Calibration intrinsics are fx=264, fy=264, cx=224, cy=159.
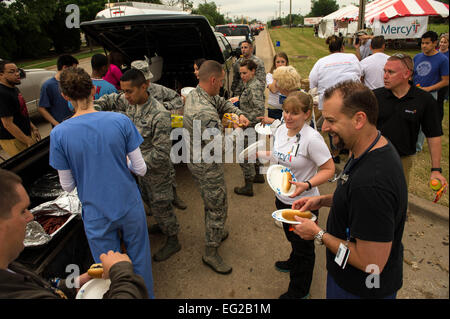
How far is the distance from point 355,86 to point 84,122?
183 centimetres

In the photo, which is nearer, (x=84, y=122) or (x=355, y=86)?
(x=355, y=86)

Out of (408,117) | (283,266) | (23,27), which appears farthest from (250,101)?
(23,27)

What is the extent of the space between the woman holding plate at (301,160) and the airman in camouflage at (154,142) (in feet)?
4.09

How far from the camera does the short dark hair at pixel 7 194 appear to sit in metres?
1.12

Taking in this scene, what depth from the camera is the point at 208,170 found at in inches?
109

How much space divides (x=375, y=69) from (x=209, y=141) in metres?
3.82

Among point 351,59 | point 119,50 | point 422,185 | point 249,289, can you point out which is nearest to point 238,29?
point 119,50

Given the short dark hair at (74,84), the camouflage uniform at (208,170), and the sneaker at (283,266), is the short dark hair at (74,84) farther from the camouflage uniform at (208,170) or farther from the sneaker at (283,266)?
the sneaker at (283,266)

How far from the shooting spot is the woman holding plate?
2348mm

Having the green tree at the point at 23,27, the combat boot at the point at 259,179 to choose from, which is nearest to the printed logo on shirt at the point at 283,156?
the combat boot at the point at 259,179

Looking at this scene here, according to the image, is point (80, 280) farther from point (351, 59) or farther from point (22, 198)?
point (351, 59)

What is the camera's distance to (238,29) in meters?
18.9

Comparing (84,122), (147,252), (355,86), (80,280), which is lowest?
(147,252)

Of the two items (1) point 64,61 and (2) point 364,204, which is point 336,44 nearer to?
(2) point 364,204
